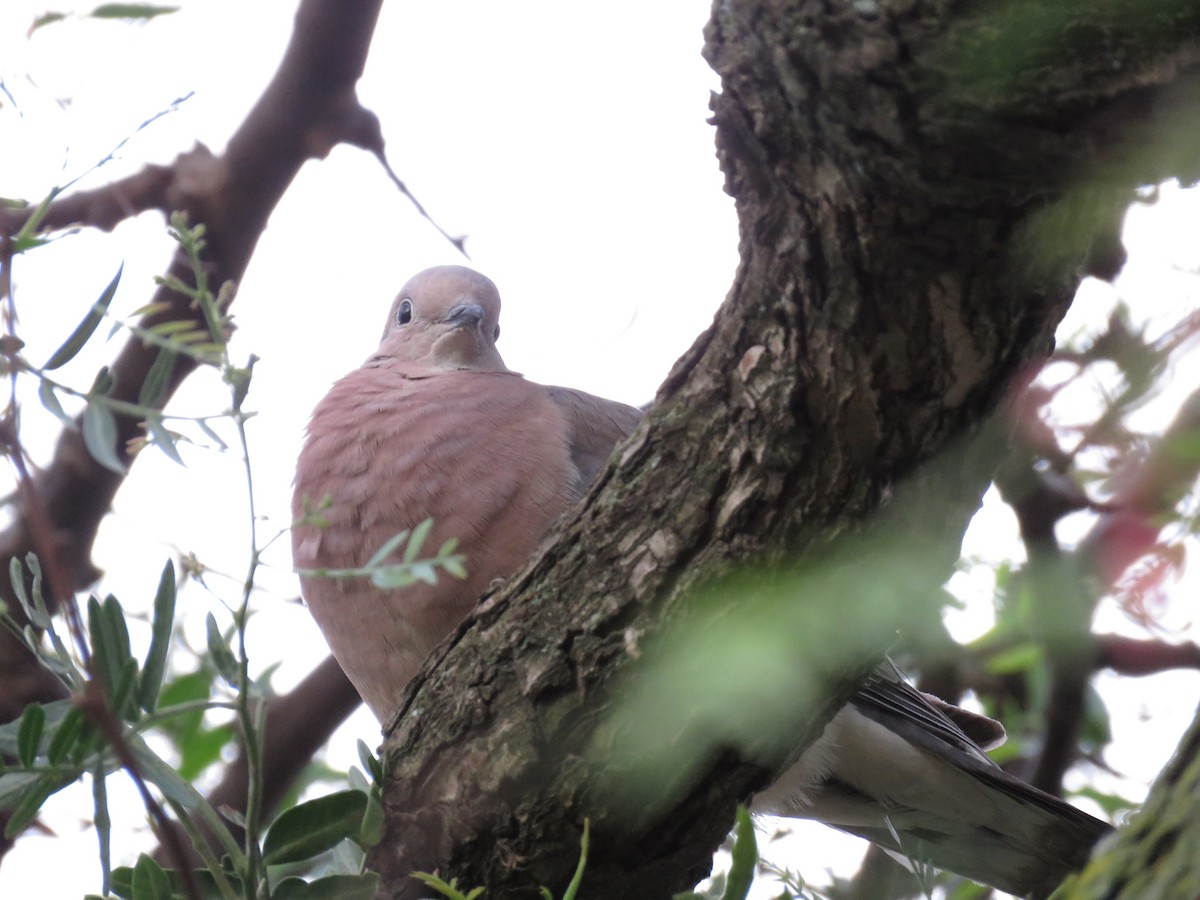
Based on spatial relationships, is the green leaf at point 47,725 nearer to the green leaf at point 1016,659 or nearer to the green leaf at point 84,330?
the green leaf at point 84,330

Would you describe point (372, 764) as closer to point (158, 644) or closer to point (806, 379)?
point (158, 644)

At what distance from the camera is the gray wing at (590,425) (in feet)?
11.2

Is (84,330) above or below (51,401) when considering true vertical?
above

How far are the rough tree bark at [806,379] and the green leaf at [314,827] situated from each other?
4.7 inches

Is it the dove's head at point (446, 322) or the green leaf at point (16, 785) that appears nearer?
the green leaf at point (16, 785)

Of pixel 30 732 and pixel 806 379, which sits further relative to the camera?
pixel 806 379

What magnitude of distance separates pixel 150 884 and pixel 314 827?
28 cm

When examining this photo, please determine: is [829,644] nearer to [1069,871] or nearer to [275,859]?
[275,859]

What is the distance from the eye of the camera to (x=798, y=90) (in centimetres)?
170

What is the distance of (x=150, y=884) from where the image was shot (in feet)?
6.81

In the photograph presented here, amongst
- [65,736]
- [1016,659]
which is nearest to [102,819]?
[65,736]

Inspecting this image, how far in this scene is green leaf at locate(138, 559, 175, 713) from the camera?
1.91 metres

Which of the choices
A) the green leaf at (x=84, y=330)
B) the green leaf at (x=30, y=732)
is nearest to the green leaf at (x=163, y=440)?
the green leaf at (x=84, y=330)

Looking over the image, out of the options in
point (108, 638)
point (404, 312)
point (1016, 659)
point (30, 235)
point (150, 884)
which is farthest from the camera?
point (404, 312)
